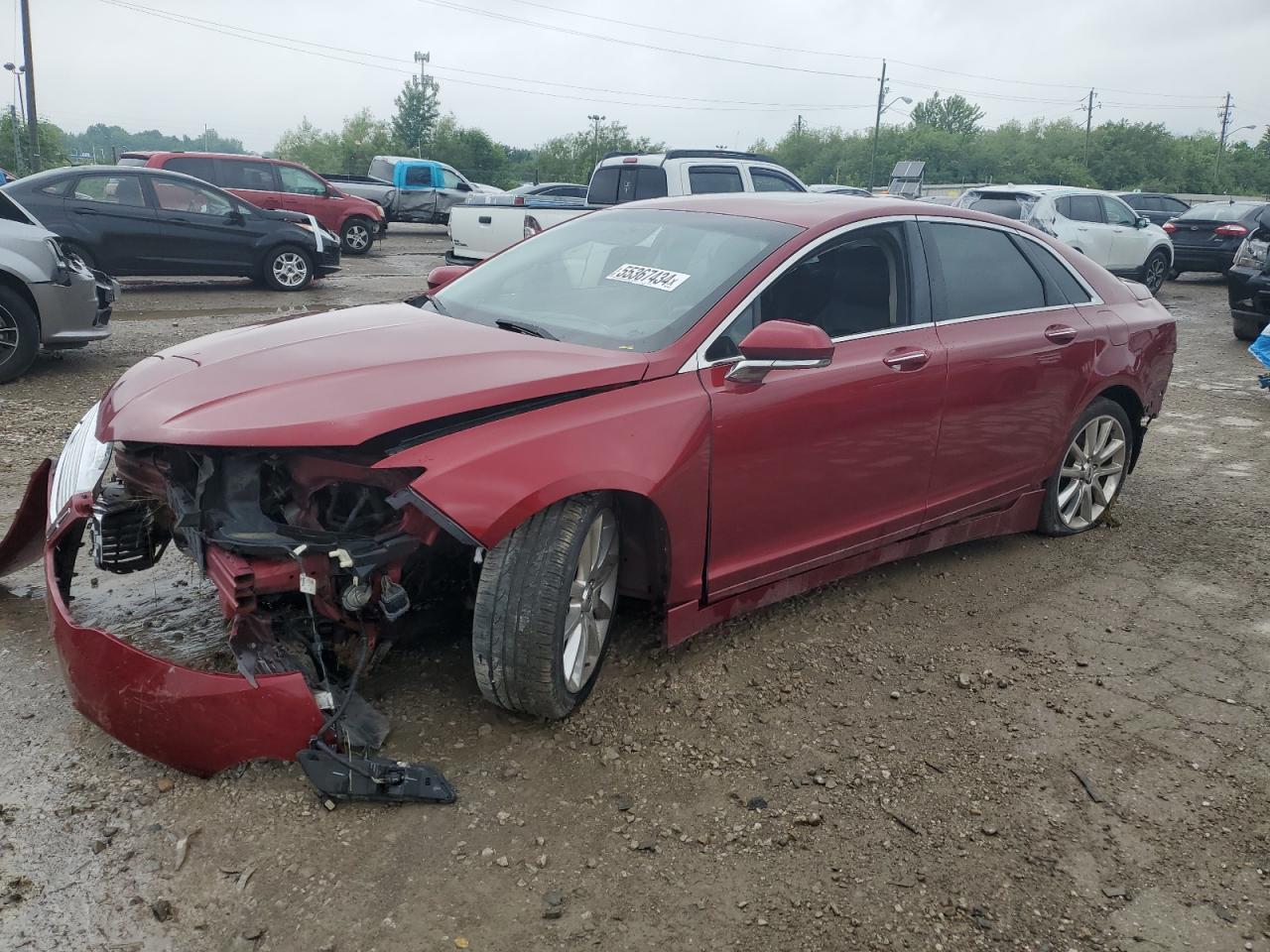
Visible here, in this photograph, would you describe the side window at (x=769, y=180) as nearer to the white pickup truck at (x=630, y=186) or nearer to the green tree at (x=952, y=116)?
the white pickup truck at (x=630, y=186)

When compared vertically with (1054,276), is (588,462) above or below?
below

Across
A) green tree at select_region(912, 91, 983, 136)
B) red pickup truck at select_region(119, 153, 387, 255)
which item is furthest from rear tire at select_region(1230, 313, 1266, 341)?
green tree at select_region(912, 91, 983, 136)

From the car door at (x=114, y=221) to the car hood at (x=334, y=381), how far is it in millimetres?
9826

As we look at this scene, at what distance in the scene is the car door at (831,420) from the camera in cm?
349

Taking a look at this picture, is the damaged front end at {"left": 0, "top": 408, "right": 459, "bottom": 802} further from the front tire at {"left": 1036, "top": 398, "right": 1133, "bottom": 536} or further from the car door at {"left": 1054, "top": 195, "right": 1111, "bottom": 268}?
the car door at {"left": 1054, "top": 195, "right": 1111, "bottom": 268}

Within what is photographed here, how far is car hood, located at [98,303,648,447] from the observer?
2.78 meters

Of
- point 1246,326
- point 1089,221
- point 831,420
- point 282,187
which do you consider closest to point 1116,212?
point 1089,221

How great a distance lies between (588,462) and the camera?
304cm

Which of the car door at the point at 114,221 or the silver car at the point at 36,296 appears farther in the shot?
the car door at the point at 114,221

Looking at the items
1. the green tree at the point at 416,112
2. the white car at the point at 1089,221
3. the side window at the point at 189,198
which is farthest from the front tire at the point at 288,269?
the green tree at the point at 416,112

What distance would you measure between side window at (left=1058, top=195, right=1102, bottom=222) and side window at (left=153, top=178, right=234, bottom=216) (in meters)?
12.0

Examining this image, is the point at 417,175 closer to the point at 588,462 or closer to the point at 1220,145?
the point at 588,462

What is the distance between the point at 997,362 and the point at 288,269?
36.2ft

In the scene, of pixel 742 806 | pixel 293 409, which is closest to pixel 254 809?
pixel 293 409
